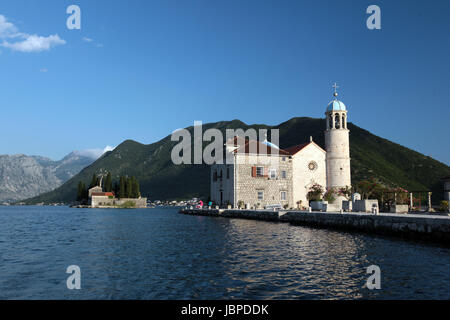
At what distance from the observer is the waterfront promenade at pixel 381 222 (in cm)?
1934

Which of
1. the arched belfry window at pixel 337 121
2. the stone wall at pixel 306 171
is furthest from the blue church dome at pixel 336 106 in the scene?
the stone wall at pixel 306 171

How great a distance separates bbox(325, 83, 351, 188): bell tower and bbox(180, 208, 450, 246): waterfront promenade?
14761 millimetres

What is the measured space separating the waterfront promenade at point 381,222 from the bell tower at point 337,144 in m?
14.8

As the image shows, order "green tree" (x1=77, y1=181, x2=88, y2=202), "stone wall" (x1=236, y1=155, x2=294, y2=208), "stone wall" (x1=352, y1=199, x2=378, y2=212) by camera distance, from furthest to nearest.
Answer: "green tree" (x1=77, y1=181, x2=88, y2=202) → "stone wall" (x1=236, y1=155, x2=294, y2=208) → "stone wall" (x1=352, y1=199, x2=378, y2=212)

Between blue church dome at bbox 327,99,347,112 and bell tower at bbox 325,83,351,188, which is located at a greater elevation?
blue church dome at bbox 327,99,347,112

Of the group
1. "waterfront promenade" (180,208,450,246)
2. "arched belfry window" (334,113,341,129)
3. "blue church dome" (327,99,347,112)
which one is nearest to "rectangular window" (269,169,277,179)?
"waterfront promenade" (180,208,450,246)

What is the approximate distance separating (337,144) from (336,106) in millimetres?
5094

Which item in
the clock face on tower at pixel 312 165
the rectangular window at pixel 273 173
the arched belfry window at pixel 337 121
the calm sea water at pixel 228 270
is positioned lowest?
the calm sea water at pixel 228 270

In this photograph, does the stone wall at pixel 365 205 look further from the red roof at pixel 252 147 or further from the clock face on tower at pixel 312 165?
the red roof at pixel 252 147

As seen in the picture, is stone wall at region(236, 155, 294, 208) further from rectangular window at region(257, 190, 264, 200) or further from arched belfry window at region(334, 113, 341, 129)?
arched belfry window at region(334, 113, 341, 129)

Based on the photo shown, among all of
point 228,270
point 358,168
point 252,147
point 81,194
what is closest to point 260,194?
point 252,147

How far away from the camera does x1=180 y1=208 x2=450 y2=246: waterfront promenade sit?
1934cm
